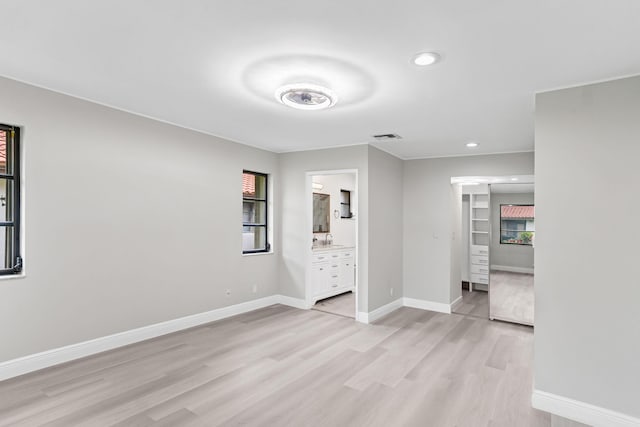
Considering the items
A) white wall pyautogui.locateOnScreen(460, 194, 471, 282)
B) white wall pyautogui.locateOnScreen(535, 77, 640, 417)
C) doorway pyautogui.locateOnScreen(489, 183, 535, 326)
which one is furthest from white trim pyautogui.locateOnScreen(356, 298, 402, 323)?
white wall pyautogui.locateOnScreen(535, 77, 640, 417)

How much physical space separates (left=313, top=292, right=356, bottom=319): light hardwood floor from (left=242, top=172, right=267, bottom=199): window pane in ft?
6.92

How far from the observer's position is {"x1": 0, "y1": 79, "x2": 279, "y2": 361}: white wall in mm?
3111

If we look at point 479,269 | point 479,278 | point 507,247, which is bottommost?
point 479,278

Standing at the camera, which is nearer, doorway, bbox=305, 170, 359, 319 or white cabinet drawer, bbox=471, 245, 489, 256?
white cabinet drawer, bbox=471, 245, 489, 256

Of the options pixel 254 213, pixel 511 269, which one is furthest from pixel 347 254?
pixel 511 269

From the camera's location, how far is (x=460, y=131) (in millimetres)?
4230

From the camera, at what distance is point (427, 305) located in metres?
5.78

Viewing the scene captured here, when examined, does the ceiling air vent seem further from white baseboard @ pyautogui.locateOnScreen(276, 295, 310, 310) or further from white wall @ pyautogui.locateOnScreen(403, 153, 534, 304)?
white baseboard @ pyautogui.locateOnScreen(276, 295, 310, 310)

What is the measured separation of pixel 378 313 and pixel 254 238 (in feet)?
7.59

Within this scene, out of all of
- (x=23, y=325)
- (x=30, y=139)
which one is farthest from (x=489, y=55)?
(x=23, y=325)

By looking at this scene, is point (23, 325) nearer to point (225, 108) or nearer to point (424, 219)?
point (225, 108)

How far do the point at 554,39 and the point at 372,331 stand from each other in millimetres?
3694

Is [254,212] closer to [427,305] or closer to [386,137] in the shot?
[386,137]

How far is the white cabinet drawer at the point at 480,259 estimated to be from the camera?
18.3 feet
